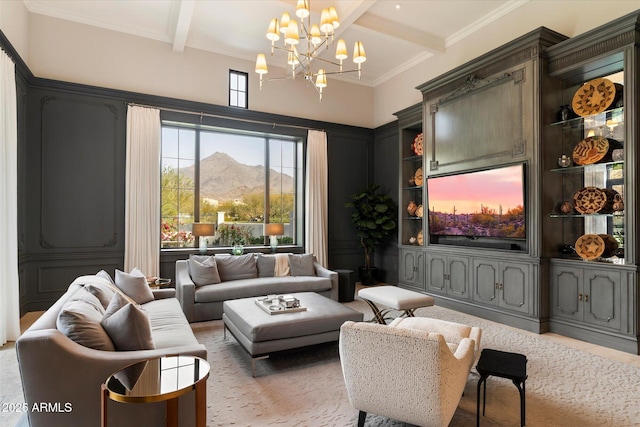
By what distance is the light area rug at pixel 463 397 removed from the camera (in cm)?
232

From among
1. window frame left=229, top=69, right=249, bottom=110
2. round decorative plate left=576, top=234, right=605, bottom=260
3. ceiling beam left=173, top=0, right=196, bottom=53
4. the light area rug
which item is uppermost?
Result: ceiling beam left=173, top=0, right=196, bottom=53

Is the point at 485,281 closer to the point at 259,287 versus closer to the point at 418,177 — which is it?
the point at 418,177

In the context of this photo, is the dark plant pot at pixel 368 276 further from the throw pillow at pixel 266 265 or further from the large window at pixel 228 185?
the throw pillow at pixel 266 265

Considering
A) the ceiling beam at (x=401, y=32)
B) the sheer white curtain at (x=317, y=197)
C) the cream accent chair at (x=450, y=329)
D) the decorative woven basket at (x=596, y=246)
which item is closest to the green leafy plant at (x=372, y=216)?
the sheer white curtain at (x=317, y=197)

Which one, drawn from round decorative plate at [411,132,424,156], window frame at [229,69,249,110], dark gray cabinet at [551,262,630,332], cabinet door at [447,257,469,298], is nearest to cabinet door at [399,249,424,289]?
cabinet door at [447,257,469,298]

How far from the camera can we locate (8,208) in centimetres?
385

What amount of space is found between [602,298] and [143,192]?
6.31 m

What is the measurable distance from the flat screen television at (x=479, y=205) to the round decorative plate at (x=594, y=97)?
2.93 feet

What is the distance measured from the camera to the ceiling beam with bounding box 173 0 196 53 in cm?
462

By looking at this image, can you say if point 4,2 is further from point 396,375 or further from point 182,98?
point 396,375

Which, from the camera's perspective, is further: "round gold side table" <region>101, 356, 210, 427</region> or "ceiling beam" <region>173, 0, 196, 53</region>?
"ceiling beam" <region>173, 0, 196, 53</region>

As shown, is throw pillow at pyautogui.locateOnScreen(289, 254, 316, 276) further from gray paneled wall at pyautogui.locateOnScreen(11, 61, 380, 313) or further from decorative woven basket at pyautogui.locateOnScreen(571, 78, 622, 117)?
decorative woven basket at pyautogui.locateOnScreen(571, 78, 622, 117)

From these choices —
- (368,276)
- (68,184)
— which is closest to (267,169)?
(368,276)

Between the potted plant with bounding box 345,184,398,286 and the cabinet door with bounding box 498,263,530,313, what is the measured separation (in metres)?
2.59
